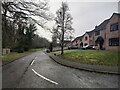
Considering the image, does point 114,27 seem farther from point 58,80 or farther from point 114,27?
point 58,80

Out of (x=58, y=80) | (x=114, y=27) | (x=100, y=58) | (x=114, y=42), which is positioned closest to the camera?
(x=58, y=80)

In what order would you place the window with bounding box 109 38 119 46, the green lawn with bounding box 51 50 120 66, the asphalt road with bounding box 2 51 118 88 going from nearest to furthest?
1. the asphalt road with bounding box 2 51 118 88
2. the green lawn with bounding box 51 50 120 66
3. the window with bounding box 109 38 119 46

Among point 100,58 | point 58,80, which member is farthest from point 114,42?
point 58,80

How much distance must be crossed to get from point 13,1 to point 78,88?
51.9ft

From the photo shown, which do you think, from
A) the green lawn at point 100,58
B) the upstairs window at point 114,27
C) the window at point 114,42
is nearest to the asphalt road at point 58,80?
the green lawn at point 100,58

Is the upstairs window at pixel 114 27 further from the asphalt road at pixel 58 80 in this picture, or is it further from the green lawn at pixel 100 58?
the asphalt road at pixel 58 80

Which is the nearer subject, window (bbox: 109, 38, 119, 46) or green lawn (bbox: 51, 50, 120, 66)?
green lawn (bbox: 51, 50, 120, 66)

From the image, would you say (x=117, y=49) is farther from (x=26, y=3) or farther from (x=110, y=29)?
(x=26, y=3)

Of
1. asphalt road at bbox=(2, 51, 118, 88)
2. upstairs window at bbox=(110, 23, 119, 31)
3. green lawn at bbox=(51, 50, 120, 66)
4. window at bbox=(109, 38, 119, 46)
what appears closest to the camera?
asphalt road at bbox=(2, 51, 118, 88)

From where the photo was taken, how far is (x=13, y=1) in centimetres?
1908

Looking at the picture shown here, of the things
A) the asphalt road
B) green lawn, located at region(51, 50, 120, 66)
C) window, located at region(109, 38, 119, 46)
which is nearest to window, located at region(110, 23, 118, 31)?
window, located at region(109, 38, 119, 46)

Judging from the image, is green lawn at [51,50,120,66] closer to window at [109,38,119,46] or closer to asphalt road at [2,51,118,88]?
asphalt road at [2,51,118,88]

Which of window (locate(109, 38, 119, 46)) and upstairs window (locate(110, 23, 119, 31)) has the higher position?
upstairs window (locate(110, 23, 119, 31))

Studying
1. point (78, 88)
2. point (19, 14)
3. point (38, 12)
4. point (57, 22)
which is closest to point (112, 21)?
point (57, 22)
